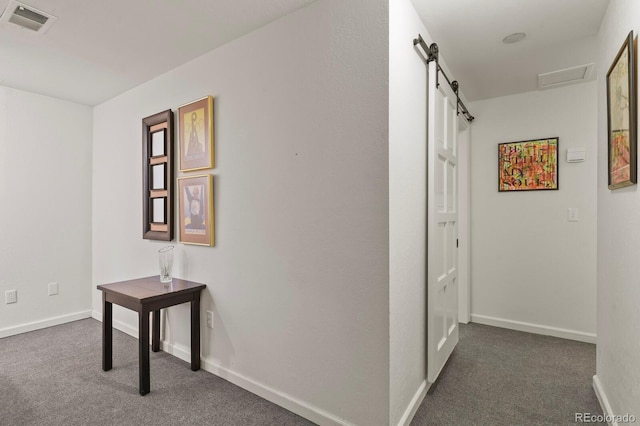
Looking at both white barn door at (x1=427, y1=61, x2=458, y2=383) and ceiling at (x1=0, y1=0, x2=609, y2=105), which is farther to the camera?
white barn door at (x1=427, y1=61, x2=458, y2=383)

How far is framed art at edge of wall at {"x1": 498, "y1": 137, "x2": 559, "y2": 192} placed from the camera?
3166 mm

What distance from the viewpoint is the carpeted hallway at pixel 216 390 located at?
6.24 ft

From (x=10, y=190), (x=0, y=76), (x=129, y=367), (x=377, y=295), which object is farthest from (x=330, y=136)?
(x=10, y=190)

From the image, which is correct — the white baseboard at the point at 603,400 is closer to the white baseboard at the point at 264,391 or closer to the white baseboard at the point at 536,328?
the white baseboard at the point at 536,328

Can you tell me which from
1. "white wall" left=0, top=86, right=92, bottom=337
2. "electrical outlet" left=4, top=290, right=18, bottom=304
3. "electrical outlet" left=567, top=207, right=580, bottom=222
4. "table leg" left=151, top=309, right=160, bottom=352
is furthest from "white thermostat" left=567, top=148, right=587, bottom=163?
"electrical outlet" left=4, top=290, right=18, bottom=304

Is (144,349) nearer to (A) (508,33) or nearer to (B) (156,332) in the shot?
(B) (156,332)

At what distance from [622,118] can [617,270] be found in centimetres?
76

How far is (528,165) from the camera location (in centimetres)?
327

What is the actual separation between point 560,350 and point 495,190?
5.13 ft

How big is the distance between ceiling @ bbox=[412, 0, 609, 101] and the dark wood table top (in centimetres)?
237

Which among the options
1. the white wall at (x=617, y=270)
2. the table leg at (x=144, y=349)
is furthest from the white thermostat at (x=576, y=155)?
the table leg at (x=144, y=349)

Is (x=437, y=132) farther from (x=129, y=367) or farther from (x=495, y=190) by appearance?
(x=129, y=367)

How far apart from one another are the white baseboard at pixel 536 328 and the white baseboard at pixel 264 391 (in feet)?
7.69

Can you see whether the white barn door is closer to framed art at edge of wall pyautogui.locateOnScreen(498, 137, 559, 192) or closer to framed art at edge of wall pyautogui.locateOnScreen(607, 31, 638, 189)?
framed art at edge of wall pyautogui.locateOnScreen(607, 31, 638, 189)
